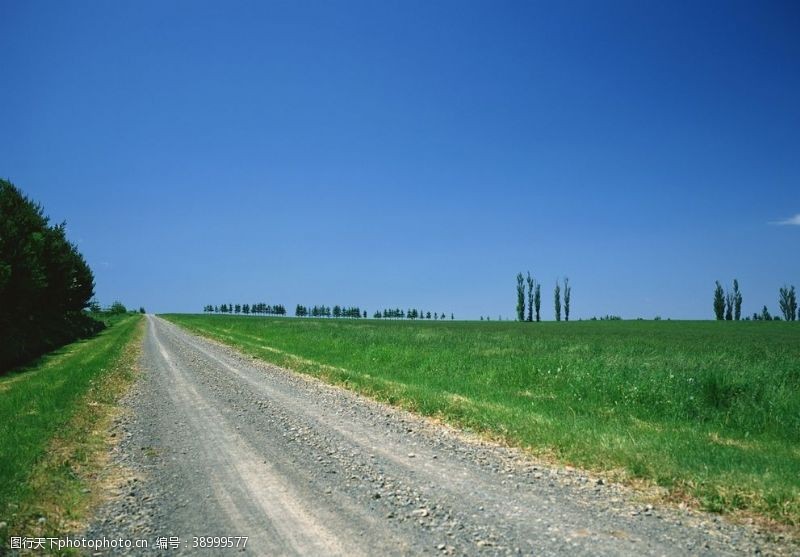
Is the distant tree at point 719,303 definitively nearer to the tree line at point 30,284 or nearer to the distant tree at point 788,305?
the distant tree at point 788,305

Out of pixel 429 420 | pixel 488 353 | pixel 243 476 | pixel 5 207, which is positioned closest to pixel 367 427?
pixel 429 420

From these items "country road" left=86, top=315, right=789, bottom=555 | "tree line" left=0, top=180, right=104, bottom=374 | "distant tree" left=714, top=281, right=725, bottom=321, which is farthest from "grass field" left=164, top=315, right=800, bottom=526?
"distant tree" left=714, top=281, right=725, bottom=321

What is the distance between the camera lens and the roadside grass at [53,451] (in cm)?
524

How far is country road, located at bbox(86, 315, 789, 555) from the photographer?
459 centimetres

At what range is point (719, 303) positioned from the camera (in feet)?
388

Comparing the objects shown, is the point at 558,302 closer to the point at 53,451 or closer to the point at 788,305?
the point at 788,305

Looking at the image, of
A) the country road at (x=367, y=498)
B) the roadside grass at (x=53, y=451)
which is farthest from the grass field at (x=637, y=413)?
the roadside grass at (x=53, y=451)

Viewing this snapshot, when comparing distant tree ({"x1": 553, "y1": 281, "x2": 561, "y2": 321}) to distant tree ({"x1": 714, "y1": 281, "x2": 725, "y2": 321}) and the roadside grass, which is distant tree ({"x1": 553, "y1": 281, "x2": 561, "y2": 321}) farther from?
the roadside grass

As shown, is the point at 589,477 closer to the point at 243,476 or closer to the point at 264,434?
the point at 243,476

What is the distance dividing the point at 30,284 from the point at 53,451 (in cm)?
2758

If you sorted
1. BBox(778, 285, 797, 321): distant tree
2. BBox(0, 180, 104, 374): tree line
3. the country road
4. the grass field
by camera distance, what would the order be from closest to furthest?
the country road < the grass field < BBox(0, 180, 104, 374): tree line < BBox(778, 285, 797, 321): distant tree

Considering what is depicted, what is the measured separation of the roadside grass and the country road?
1.30 feet

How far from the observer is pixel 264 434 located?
29.5ft

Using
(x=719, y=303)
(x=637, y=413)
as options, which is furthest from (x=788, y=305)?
(x=637, y=413)
